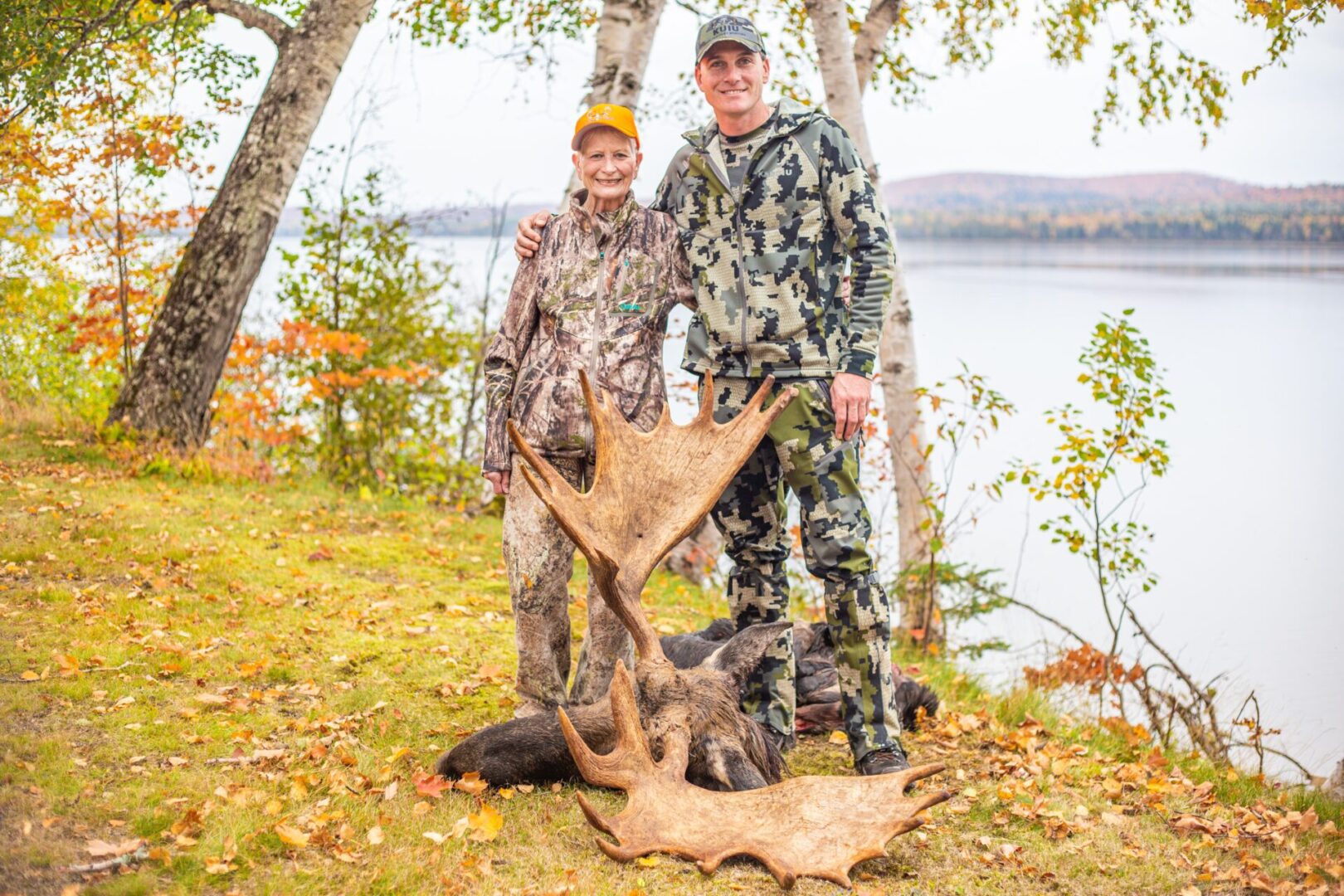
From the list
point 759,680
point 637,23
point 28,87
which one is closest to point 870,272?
point 759,680

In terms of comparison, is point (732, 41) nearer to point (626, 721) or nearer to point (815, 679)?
point (626, 721)

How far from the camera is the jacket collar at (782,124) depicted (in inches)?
154

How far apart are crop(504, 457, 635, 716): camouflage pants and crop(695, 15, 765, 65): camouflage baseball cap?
1.50 m

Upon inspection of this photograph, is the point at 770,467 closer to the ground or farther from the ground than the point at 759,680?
farther from the ground

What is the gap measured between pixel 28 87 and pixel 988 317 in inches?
1280

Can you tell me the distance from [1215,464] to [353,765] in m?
18.2

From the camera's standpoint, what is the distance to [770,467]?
4.03 m

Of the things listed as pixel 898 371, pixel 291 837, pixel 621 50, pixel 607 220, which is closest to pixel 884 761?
pixel 291 837

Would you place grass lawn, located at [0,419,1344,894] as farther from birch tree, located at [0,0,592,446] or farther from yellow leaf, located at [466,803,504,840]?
birch tree, located at [0,0,592,446]

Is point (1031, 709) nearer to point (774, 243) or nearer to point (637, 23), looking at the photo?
point (774, 243)

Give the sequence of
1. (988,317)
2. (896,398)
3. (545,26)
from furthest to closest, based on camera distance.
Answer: (988,317) → (545,26) → (896,398)

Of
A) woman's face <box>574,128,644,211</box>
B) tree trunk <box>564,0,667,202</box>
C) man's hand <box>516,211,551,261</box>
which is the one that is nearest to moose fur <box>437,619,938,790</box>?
man's hand <box>516,211,551,261</box>

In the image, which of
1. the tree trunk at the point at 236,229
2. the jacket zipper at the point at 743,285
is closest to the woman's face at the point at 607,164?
the jacket zipper at the point at 743,285

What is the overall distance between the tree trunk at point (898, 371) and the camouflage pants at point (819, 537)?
3007 millimetres
